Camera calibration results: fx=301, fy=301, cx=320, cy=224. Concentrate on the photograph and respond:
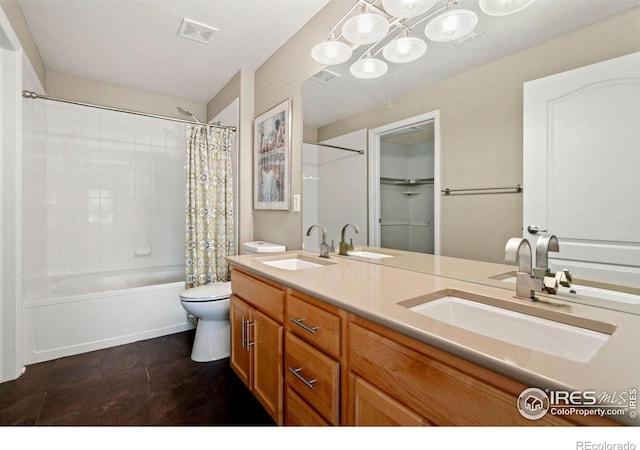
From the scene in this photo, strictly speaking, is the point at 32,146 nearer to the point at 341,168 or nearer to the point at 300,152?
the point at 300,152

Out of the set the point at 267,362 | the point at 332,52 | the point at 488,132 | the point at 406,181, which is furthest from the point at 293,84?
the point at 267,362

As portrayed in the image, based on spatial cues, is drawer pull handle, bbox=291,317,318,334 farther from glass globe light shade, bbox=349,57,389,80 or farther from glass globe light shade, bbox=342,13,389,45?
glass globe light shade, bbox=342,13,389,45

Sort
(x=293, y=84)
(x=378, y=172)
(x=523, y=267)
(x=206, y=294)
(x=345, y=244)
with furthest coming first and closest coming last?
1. (x=293, y=84)
2. (x=206, y=294)
3. (x=345, y=244)
4. (x=378, y=172)
5. (x=523, y=267)

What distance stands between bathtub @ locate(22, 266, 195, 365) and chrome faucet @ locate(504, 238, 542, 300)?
246cm

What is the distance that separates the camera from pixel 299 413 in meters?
1.21

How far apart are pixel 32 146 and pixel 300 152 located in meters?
2.11

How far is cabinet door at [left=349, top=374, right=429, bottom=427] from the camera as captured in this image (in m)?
0.78

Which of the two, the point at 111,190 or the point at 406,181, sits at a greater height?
the point at 111,190

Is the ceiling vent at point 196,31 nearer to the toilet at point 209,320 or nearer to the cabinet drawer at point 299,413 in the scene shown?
the toilet at point 209,320

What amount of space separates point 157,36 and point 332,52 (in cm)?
142

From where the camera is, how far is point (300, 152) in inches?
86.7

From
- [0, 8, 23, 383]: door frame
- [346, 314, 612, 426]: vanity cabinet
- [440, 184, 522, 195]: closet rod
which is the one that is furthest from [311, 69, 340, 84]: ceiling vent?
[0, 8, 23, 383]: door frame

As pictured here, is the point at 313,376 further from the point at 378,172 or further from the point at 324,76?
the point at 324,76
